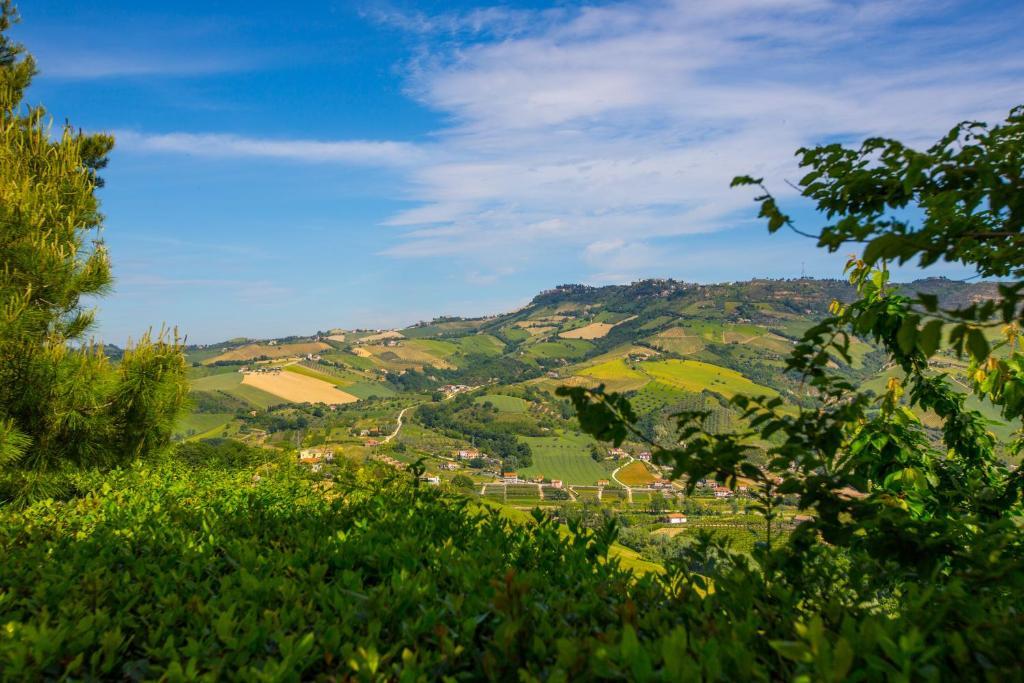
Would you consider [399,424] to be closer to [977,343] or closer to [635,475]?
[635,475]

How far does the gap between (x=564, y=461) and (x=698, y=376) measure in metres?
70.7

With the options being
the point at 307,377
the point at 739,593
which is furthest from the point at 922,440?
the point at 307,377


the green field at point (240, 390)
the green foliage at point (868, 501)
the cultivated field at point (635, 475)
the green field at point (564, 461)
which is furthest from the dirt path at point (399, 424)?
the green foliage at point (868, 501)

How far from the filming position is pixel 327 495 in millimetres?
6742

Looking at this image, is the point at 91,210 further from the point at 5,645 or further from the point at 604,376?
the point at 604,376

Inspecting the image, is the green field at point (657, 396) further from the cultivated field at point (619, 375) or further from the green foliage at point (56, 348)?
the green foliage at point (56, 348)

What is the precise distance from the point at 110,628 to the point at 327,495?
4134 millimetres

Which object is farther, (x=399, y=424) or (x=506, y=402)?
(x=506, y=402)

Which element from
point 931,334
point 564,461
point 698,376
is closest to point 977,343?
point 931,334

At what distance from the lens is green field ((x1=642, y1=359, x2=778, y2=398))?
161750 mm

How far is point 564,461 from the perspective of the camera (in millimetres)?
127250

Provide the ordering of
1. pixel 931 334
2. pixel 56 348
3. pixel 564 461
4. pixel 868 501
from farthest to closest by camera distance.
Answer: pixel 564 461
pixel 56 348
pixel 868 501
pixel 931 334

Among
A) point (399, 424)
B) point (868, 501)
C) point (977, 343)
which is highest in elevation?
point (977, 343)

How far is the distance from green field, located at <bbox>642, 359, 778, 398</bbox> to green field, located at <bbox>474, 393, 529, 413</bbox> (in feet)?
141
